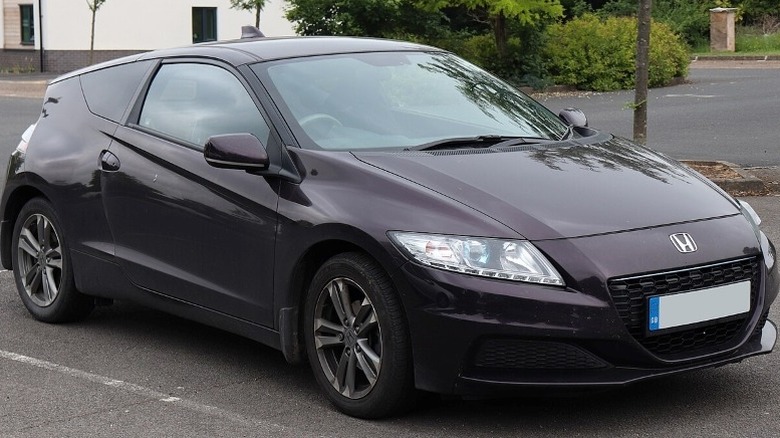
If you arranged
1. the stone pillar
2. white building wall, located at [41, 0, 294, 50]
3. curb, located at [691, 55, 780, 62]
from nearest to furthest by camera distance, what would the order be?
1. curb, located at [691, 55, 780, 62]
2. white building wall, located at [41, 0, 294, 50]
3. the stone pillar

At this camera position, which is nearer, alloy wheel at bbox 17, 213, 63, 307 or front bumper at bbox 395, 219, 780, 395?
front bumper at bbox 395, 219, 780, 395

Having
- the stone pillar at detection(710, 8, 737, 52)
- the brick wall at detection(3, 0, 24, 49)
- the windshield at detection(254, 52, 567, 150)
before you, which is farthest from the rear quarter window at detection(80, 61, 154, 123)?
the brick wall at detection(3, 0, 24, 49)

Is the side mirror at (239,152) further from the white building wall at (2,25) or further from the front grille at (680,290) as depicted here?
the white building wall at (2,25)

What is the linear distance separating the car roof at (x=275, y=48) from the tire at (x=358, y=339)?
1.33m

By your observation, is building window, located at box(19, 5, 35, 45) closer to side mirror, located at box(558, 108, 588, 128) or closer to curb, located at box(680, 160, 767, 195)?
curb, located at box(680, 160, 767, 195)

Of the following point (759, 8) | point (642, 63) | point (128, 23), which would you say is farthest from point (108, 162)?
point (759, 8)

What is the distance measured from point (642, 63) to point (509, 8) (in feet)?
46.6

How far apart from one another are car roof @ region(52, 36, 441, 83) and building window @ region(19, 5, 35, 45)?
41241 millimetres

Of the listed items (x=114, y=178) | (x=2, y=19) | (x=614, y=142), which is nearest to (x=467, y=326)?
(x=614, y=142)

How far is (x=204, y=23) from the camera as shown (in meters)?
48.6

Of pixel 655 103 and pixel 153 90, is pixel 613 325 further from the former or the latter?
pixel 655 103

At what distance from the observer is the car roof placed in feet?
19.7

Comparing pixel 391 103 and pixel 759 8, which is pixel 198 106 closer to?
pixel 391 103

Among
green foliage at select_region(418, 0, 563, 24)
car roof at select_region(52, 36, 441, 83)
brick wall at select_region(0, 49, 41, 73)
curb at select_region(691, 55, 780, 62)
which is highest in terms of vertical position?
green foliage at select_region(418, 0, 563, 24)
